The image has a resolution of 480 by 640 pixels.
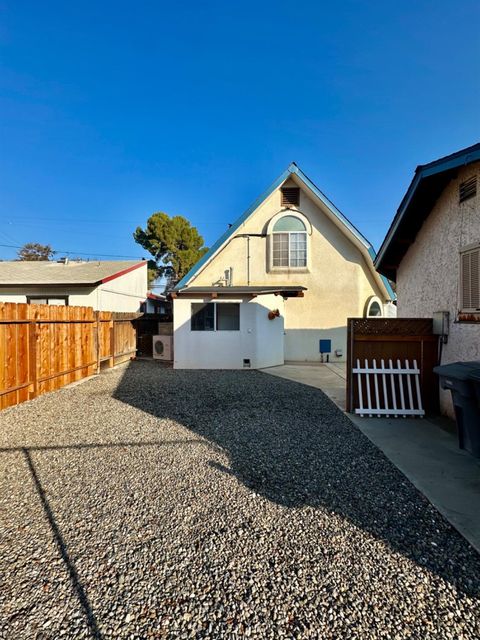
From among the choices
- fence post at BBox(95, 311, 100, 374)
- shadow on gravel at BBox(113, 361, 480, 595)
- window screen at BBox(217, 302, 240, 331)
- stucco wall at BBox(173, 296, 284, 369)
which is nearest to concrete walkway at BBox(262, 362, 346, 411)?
shadow on gravel at BBox(113, 361, 480, 595)

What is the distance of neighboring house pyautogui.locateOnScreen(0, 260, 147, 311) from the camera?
1397cm

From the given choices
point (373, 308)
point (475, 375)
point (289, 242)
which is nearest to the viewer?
point (475, 375)

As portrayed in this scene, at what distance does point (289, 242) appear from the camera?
44.8ft

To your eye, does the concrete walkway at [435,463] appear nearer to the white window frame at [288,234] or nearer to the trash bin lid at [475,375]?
the trash bin lid at [475,375]

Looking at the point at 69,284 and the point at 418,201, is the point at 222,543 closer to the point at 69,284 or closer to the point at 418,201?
the point at 418,201

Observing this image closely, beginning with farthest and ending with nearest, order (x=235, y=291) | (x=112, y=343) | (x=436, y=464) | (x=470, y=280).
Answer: (x=112, y=343)
(x=235, y=291)
(x=470, y=280)
(x=436, y=464)

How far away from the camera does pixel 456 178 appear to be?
18.4ft

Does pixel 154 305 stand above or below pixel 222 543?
above

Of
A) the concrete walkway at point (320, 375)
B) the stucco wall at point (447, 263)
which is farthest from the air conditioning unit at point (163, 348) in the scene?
the stucco wall at point (447, 263)

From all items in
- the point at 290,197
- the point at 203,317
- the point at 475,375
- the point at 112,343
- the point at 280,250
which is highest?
the point at 290,197

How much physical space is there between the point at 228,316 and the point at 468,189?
7.88m

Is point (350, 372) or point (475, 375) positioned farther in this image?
point (350, 372)

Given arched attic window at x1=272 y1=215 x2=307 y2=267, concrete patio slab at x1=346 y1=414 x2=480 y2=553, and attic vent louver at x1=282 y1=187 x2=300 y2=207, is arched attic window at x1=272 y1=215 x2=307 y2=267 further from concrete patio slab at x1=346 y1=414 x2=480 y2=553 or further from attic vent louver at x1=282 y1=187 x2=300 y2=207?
concrete patio slab at x1=346 y1=414 x2=480 y2=553

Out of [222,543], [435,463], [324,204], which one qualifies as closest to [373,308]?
[324,204]
